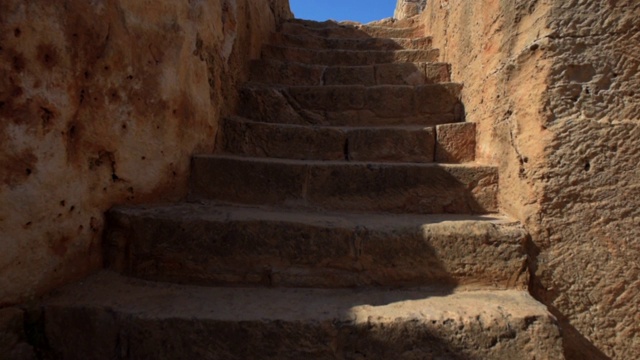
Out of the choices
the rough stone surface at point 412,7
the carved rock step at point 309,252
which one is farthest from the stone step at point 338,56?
the rough stone surface at point 412,7

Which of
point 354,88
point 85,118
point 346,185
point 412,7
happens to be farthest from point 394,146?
point 412,7

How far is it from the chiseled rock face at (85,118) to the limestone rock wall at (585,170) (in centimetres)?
169

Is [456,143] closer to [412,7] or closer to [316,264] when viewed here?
[316,264]

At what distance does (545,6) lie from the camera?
1.59m

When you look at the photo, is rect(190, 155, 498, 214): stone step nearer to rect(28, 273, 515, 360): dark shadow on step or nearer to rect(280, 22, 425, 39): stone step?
rect(28, 273, 515, 360): dark shadow on step

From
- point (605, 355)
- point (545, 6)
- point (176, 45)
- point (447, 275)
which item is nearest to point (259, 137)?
point (176, 45)

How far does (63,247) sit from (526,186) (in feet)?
6.34

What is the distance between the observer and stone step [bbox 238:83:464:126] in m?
2.60

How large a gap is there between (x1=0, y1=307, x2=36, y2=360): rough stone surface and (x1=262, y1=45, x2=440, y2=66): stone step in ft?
9.40

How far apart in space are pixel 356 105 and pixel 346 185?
933 mm

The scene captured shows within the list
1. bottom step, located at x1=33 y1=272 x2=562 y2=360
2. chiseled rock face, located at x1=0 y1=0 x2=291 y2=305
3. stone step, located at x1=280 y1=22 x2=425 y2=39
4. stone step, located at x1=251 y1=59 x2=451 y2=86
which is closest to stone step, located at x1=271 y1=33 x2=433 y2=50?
stone step, located at x1=280 y1=22 x2=425 y2=39

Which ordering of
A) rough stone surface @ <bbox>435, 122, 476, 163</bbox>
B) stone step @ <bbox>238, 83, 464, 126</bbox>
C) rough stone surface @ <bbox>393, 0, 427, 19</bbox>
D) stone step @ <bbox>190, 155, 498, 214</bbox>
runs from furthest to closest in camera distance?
rough stone surface @ <bbox>393, 0, 427, 19</bbox>
stone step @ <bbox>238, 83, 464, 126</bbox>
rough stone surface @ <bbox>435, 122, 476, 163</bbox>
stone step @ <bbox>190, 155, 498, 214</bbox>

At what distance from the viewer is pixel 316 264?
155 centimetres

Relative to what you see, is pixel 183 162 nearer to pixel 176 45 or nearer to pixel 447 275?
pixel 176 45
